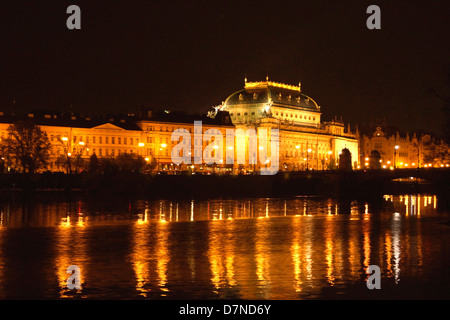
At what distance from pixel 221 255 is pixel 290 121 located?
503 ft

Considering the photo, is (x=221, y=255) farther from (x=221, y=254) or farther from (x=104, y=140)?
(x=104, y=140)

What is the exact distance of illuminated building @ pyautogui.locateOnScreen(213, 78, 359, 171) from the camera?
170337 mm

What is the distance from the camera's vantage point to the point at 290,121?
7047 inches

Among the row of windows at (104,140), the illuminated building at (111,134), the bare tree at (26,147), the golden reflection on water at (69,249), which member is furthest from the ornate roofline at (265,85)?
the golden reflection on water at (69,249)

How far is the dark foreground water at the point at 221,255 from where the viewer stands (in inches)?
817

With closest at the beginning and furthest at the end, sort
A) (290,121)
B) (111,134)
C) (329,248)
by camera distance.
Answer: (329,248), (111,134), (290,121)

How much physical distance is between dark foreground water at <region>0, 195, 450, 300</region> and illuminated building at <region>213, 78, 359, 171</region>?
12356 cm

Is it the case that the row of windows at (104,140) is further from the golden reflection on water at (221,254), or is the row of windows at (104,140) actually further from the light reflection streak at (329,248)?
the golden reflection on water at (221,254)

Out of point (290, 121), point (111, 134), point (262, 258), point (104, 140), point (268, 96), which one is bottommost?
point (262, 258)

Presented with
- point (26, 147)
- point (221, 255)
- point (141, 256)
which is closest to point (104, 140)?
point (26, 147)

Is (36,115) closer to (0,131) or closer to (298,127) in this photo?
(0,131)

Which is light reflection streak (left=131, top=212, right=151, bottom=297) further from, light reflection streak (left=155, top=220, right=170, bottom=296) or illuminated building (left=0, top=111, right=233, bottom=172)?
illuminated building (left=0, top=111, right=233, bottom=172)
